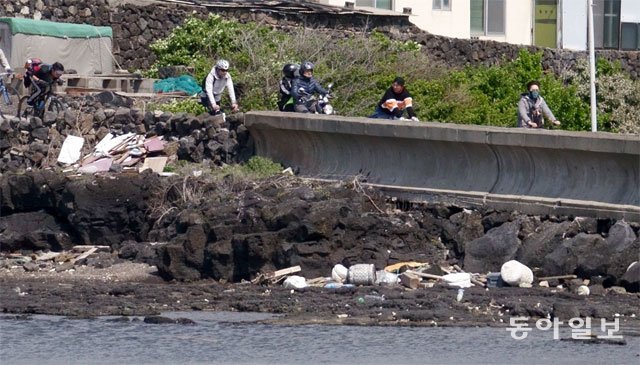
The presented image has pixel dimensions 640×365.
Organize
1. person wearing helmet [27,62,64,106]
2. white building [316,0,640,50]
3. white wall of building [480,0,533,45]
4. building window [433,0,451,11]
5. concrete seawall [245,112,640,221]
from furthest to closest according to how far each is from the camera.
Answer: white wall of building [480,0,533,45], white building [316,0,640,50], building window [433,0,451,11], person wearing helmet [27,62,64,106], concrete seawall [245,112,640,221]

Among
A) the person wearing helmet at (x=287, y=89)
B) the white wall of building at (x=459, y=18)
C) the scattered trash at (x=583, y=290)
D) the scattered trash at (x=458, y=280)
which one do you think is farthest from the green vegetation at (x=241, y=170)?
the white wall of building at (x=459, y=18)

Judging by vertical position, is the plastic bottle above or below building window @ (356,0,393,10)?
below

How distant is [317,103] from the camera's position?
20.7 meters

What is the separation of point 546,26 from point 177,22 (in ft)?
42.5

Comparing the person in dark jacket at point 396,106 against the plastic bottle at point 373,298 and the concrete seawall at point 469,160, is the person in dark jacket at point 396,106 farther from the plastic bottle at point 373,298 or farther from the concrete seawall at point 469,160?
the plastic bottle at point 373,298

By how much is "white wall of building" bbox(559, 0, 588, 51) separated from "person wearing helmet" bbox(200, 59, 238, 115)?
1941 centimetres

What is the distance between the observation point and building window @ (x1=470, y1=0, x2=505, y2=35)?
38.3 metres

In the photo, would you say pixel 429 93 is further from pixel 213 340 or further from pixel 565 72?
pixel 213 340

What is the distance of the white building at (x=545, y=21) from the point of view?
1489 inches

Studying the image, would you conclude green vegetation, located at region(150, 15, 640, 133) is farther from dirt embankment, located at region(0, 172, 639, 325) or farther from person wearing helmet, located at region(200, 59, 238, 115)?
dirt embankment, located at region(0, 172, 639, 325)

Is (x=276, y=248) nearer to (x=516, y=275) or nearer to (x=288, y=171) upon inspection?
(x=516, y=275)

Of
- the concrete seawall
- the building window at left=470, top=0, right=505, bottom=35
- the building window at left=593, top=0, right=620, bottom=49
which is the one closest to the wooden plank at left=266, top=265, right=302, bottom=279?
the concrete seawall

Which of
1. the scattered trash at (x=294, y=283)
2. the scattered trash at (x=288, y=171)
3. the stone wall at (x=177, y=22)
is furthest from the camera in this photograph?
the stone wall at (x=177, y=22)

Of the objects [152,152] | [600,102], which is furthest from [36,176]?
[600,102]
